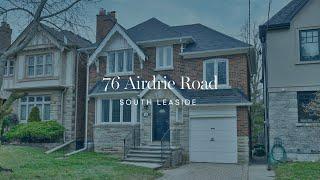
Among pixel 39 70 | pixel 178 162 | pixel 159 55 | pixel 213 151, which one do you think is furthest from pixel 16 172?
pixel 39 70

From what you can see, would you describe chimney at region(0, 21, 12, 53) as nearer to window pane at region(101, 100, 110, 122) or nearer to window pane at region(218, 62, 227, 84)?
window pane at region(101, 100, 110, 122)

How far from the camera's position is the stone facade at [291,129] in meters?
18.5

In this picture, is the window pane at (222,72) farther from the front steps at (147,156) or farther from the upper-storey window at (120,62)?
the upper-storey window at (120,62)

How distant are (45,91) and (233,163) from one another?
13.9 m

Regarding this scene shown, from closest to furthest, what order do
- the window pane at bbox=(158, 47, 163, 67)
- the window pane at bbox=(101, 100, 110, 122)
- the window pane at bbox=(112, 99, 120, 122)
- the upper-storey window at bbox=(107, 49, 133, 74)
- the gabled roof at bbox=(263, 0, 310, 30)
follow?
1. the gabled roof at bbox=(263, 0, 310, 30)
2. the window pane at bbox=(158, 47, 163, 67)
3. the window pane at bbox=(112, 99, 120, 122)
4. the window pane at bbox=(101, 100, 110, 122)
5. the upper-storey window at bbox=(107, 49, 133, 74)

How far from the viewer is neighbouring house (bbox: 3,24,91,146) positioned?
25.2m

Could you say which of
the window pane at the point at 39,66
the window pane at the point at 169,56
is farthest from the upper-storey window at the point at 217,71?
the window pane at the point at 39,66

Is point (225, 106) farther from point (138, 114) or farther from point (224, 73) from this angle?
point (138, 114)

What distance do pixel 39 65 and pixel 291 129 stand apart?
17.2 m

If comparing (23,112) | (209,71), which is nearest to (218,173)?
(209,71)

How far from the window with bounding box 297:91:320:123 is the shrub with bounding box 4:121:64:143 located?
1472cm

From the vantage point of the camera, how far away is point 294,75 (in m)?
19.2

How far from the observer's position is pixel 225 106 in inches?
784

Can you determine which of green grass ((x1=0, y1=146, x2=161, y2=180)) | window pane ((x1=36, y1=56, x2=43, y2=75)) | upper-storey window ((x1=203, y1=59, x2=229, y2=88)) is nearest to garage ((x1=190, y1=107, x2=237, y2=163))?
upper-storey window ((x1=203, y1=59, x2=229, y2=88))
